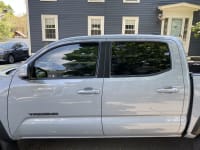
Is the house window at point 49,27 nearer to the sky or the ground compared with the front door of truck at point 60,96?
nearer to the sky

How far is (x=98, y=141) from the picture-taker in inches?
131

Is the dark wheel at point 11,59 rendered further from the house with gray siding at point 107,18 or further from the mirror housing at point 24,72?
the mirror housing at point 24,72

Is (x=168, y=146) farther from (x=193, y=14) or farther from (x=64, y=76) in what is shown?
(x=193, y=14)

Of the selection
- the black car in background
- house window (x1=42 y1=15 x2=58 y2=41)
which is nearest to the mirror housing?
the black car in background

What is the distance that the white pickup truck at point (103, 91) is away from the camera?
8.15 feet

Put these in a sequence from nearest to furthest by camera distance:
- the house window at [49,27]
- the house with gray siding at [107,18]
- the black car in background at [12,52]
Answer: the black car in background at [12,52]
the house with gray siding at [107,18]
the house window at [49,27]

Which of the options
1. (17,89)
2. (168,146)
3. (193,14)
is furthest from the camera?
(193,14)

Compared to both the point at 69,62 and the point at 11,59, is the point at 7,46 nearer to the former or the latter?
the point at 11,59

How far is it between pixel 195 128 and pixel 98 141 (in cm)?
153

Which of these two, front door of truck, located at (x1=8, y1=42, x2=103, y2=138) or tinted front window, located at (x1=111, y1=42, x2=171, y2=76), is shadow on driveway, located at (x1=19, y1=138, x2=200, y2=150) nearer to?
front door of truck, located at (x1=8, y1=42, x2=103, y2=138)

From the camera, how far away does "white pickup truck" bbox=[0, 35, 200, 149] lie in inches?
97.8

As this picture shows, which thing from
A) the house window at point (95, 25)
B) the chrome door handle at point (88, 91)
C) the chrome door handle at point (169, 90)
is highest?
the house window at point (95, 25)

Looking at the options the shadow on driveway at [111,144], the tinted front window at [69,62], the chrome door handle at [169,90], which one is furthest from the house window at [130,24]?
the chrome door handle at [169,90]

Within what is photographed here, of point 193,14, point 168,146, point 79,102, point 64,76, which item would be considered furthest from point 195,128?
point 193,14
